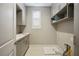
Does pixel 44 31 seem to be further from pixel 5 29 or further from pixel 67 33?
pixel 5 29

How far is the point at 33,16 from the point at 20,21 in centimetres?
152

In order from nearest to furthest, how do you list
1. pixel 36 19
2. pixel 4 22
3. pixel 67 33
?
pixel 4 22 < pixel 67 33 < pixel 36 19

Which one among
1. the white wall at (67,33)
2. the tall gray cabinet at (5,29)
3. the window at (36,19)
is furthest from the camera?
the window at (36,19)

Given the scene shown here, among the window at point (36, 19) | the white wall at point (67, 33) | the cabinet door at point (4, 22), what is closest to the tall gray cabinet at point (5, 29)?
the cabinet door at point (4, 22)

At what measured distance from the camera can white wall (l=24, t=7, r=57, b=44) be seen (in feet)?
Result: 18.4

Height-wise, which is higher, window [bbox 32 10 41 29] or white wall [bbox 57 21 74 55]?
window [bbox 32 10 41 29]

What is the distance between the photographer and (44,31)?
567cm

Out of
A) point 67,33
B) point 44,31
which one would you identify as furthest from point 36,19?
point 67,33

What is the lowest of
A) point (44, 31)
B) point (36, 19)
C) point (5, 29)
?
point (44, 31)

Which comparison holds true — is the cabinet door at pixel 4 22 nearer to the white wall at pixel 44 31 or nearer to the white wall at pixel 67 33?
the white wall at pixel 67 33

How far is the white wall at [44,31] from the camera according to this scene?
18.4ft

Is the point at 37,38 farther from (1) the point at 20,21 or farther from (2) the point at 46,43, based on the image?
(1) the point at 20,21

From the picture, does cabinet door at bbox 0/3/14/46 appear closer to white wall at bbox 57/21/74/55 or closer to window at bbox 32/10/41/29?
white wall at bbox 57/21/74/55

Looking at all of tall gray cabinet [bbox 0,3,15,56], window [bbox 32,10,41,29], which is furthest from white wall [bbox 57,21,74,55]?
window [bbox 32,10,41,29]
